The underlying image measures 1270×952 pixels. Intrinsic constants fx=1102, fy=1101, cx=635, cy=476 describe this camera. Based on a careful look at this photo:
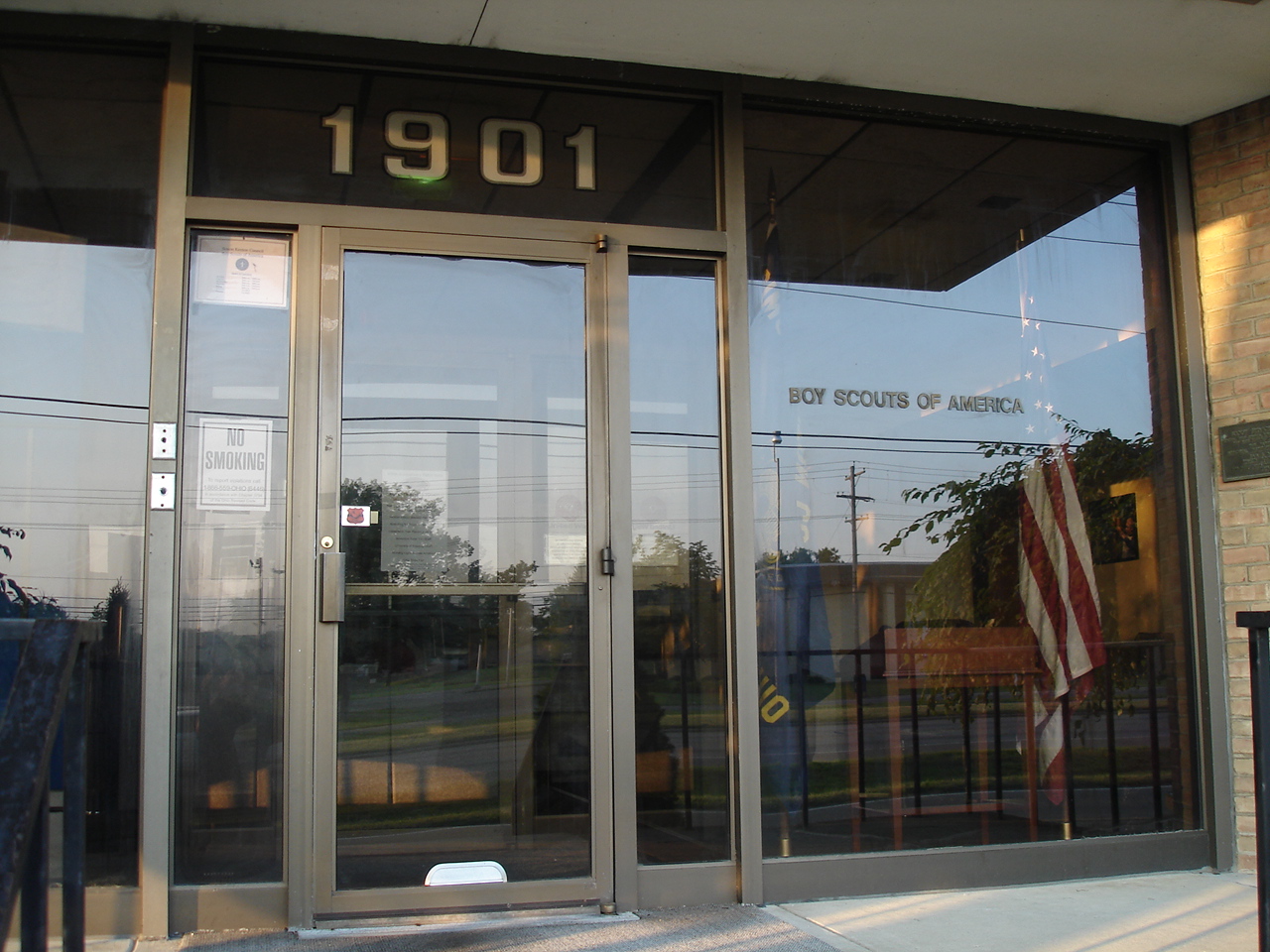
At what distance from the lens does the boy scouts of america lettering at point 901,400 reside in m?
3.71

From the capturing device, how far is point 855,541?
3.69 m

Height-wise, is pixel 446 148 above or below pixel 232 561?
above

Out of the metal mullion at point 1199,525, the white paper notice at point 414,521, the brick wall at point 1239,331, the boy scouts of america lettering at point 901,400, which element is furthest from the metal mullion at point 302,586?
the brick wall at point 1239,331

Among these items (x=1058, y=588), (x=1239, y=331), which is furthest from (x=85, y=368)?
(x=1239, y=331)

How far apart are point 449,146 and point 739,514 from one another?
4.88ft

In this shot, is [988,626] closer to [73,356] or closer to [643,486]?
[643,486]

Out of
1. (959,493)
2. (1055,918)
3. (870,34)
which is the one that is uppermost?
(870,34)

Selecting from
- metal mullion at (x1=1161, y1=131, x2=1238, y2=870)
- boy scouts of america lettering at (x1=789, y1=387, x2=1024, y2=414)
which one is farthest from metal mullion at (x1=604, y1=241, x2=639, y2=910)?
metal mullion at (x1=1161, y1=131, x2=1238, y2=870)

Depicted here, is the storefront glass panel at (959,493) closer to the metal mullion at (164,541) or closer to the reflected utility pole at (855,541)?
the reflected utility pole at (855,541)

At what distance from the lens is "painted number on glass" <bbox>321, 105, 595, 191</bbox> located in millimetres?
3416

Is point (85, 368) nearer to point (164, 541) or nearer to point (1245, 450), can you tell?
point (164, 541)

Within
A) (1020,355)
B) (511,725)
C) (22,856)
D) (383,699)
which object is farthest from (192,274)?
(1020,355)

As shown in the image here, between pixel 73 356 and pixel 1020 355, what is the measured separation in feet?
10.2

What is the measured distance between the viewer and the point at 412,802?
10.6 ft
